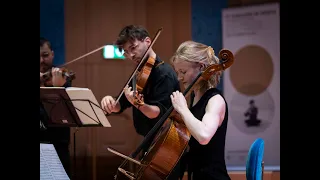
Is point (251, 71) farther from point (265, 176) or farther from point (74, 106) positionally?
point (74, 106)

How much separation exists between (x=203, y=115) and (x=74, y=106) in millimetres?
1082

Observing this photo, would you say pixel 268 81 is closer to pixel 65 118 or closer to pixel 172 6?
pixel 172 6

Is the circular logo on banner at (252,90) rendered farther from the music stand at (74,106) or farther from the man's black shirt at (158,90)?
the music stand at (74,106)

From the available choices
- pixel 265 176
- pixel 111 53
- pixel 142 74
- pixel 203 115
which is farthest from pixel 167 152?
pixel 111 53

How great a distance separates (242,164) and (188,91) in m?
2.68

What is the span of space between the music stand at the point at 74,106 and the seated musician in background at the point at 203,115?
836 millimetres

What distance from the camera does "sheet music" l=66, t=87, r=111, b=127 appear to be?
2801 millimetres

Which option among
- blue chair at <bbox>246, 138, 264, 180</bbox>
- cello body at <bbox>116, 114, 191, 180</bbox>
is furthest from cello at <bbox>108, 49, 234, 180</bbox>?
blue chair at <bbox>246, 138, 264, 180</bbox>

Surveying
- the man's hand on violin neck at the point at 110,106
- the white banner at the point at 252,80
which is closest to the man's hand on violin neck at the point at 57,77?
the man's hand on violin neck at the point at 110,106

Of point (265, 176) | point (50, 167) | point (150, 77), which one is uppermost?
point (150, 77)

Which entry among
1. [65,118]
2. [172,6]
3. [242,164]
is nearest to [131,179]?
[65,118]

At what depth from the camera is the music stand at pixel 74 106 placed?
111 inches

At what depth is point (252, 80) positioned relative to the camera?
185 inches
